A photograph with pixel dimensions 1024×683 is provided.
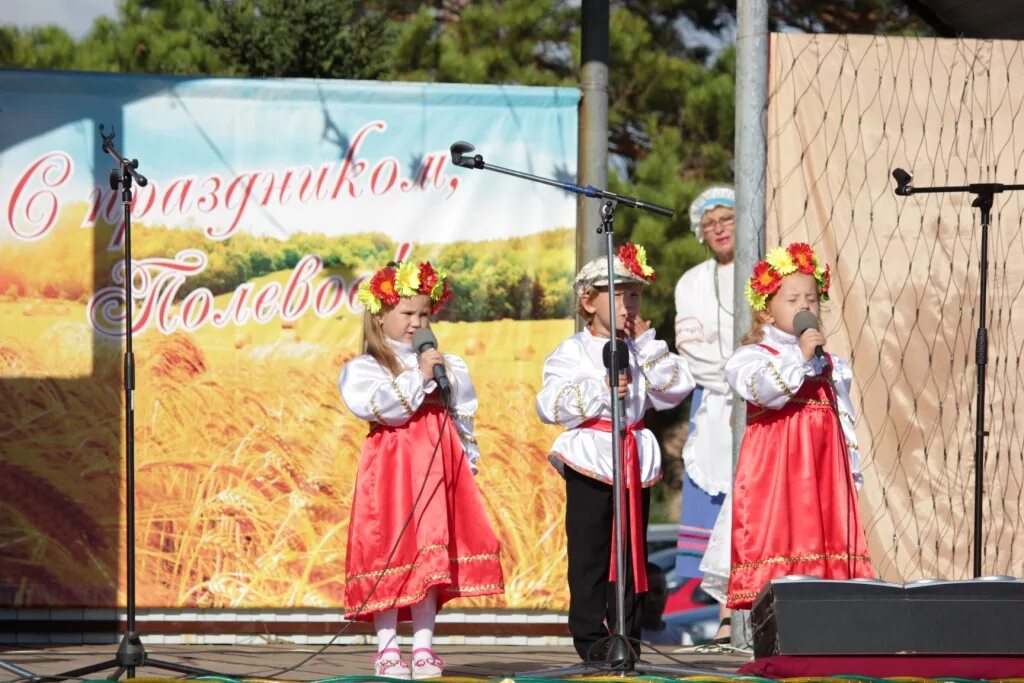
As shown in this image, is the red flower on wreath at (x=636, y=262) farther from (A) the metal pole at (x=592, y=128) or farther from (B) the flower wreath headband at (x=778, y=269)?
(A) the metal pole at (x=592, y=128)

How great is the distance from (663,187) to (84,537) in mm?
7111

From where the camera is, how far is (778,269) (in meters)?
5.28

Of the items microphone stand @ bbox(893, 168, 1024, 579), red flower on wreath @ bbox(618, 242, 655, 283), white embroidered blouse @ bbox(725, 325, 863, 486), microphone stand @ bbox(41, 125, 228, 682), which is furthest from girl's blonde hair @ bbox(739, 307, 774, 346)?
microphone stand @ bbox(41, 125, 228, 682)

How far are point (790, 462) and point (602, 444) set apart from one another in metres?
0.67

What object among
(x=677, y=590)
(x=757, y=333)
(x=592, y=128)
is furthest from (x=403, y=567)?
(x=677, y=590)

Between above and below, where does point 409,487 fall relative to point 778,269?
below

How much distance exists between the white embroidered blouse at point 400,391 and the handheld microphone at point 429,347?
79 millimetres

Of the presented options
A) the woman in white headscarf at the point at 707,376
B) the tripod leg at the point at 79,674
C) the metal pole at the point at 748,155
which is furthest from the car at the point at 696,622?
the tripod leg at the point at 79,674

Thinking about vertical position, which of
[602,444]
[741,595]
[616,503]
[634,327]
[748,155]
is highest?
[748,155]

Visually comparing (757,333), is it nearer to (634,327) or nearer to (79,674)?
(634,327)

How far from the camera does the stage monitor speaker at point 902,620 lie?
4.21m

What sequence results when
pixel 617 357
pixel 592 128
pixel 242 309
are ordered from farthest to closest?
pixel 592 128 → pixel 242 309 → pixel 617 357

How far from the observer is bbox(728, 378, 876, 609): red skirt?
5164 millimetres

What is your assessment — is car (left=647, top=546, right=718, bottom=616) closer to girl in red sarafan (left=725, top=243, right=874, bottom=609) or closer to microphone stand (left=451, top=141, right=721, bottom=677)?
girl in red sarafan (left=725, top=243, right=874, bottom=609)
